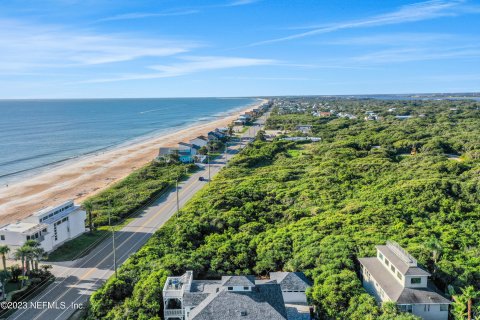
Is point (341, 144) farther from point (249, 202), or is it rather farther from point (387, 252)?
point (387, 252)

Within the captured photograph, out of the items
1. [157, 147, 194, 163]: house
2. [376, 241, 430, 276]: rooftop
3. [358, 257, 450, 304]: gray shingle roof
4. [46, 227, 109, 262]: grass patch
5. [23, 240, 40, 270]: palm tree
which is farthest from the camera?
[157, 147, 194, 163]: house

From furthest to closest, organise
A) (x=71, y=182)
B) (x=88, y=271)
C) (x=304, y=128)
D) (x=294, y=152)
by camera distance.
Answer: (x=304, y=128)
(x=294, y=152)
(x=71, y=182)
(x=88, y=271)

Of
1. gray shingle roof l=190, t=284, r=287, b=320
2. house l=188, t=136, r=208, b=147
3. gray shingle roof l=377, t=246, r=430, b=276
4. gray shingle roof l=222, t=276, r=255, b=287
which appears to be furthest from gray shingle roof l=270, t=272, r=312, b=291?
house l=188, t=136, r=208, b=147

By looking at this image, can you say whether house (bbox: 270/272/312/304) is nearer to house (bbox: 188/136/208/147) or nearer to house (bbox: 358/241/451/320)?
house (bbox: 358/241/451/320)

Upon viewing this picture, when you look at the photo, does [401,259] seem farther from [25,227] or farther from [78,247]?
[25,227]

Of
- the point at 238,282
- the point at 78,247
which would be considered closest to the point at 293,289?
the point at 238,282

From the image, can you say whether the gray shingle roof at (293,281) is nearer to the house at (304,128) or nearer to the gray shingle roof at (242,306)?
the gray shingle roof at (242,306)

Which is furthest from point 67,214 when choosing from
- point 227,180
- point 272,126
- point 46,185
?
point 272,126
